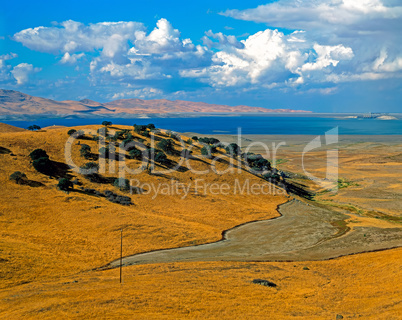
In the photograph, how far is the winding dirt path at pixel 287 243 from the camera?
121 ft

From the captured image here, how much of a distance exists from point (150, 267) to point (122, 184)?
24758 mm

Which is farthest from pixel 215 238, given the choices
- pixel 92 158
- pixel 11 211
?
pixel 92 158

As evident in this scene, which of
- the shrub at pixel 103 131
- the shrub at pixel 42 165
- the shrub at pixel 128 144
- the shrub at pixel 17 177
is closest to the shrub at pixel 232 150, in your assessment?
the shrub at pixel 128 144

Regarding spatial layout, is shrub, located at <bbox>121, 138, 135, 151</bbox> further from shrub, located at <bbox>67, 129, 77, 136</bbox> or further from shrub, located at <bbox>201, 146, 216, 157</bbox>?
shrub, located at <bbox>201, 146, 216, 157</bbox>

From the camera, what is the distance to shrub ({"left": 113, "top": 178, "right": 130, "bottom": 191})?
55125 millimetres

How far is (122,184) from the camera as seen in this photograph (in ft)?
182

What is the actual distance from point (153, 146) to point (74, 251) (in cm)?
3716

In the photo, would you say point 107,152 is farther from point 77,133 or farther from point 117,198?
point 117,198

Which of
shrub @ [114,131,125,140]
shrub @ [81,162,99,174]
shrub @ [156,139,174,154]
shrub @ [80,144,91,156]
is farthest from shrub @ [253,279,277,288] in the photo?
shrub @ [114,131,125,140]

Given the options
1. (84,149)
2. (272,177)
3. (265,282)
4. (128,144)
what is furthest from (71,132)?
(265,282)

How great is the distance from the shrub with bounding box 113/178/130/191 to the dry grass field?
112 centimetres

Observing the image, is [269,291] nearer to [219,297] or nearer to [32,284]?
[219,297]

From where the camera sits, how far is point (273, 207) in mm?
57938

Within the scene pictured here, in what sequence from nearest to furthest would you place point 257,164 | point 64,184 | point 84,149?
point 64,184, point 84,149, point 257,164
